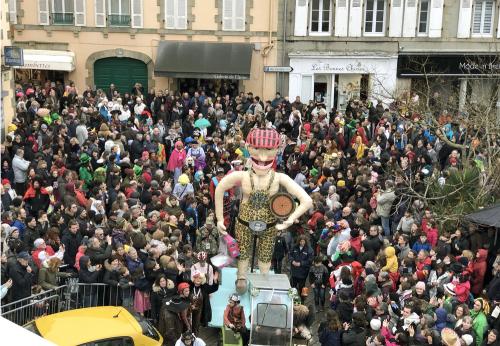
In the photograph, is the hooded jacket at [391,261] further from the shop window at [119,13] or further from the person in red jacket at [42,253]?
the shop window at [119,13]

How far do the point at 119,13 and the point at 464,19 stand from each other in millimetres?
13162

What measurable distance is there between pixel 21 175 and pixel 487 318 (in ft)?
33.2

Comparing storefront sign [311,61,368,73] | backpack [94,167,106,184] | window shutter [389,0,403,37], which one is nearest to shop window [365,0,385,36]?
window shutter [389,0,403,37]

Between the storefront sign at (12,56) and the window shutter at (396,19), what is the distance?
45.8ft

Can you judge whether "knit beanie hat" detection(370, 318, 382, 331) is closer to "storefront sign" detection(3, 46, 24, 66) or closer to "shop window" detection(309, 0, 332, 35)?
"storefront sign" detection(3, 46, 24, 66)

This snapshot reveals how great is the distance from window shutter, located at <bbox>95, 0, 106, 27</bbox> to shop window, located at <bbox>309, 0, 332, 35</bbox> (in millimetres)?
7829

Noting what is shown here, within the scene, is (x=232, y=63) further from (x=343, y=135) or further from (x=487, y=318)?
(x=487, y=318)

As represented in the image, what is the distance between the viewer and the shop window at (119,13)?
26031 millimetres

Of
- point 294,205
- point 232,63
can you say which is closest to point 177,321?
point 294,205

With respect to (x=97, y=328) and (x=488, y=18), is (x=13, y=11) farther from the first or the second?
(x=97, y=328)

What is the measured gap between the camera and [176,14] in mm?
26141

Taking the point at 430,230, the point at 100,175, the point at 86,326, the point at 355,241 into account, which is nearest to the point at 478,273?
the point at 430,230

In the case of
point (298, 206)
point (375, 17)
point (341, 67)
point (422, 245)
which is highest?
point (375, 17)

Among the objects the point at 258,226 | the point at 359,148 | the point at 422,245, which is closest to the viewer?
the point at 258,226
